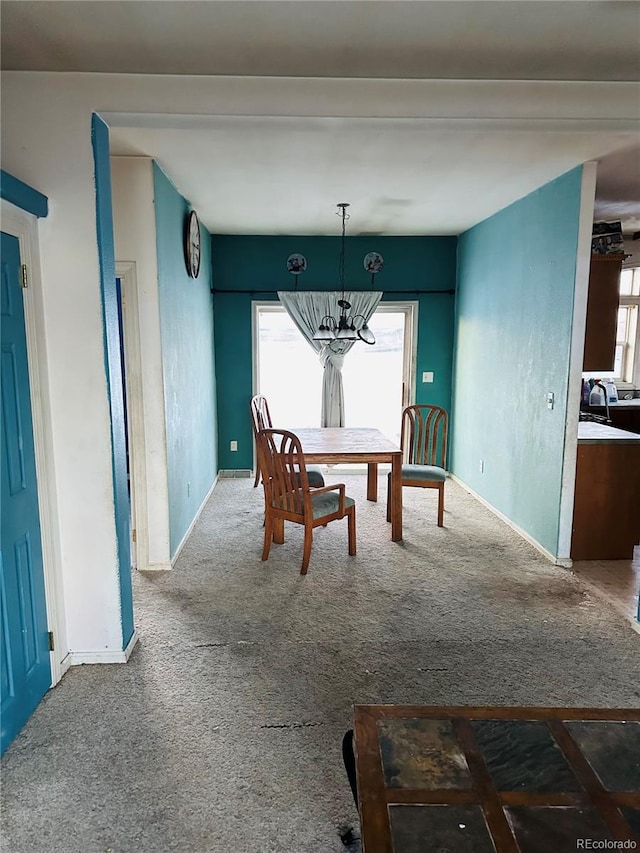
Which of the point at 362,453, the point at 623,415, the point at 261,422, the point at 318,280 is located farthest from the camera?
the point at 318,280

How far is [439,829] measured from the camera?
1005mm

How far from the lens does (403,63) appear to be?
213 centimetres

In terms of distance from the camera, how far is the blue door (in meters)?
1.98

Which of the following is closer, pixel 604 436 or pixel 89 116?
pixel 89 116

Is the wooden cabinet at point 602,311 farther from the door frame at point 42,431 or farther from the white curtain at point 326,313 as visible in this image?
the door frame at point 42,431

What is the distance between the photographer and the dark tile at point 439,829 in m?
0.96

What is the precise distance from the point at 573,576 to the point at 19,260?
3.45 m

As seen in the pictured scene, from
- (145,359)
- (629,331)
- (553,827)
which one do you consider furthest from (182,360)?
(629,331)

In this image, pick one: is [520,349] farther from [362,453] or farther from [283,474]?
[283,474]

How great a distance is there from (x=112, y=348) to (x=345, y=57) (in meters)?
1.50

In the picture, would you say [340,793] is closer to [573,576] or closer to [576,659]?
[576,659]

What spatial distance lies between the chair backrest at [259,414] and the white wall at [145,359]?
1.08m

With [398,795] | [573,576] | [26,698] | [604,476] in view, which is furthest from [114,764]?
[604,476]

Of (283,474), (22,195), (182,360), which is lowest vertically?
(283,474)
